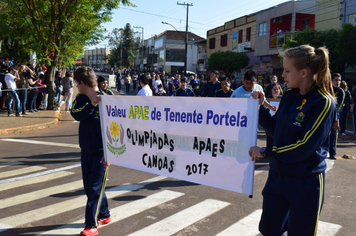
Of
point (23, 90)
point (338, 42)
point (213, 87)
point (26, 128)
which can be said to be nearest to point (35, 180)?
point (213, 87)

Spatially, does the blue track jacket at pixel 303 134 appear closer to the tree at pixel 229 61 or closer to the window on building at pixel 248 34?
the tree at pixel 229 61

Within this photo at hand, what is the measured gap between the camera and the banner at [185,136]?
3248 millimetres

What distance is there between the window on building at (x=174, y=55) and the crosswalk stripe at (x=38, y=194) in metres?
75.7

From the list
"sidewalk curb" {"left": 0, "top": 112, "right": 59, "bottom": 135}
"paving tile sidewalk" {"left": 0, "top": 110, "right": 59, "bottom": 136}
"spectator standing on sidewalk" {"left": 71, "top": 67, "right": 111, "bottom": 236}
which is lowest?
"sidewalk curb" {"left": 0, "top": 112, "right": 59, "bottom": 135}

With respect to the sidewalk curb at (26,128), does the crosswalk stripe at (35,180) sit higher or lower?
lower

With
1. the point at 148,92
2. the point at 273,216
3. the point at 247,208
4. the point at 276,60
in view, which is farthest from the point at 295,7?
the point at 273,216

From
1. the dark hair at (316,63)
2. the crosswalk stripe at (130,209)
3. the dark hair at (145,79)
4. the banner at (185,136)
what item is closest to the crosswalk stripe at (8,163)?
the dark hair at (145,79)

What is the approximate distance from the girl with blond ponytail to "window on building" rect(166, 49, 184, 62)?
259 ft

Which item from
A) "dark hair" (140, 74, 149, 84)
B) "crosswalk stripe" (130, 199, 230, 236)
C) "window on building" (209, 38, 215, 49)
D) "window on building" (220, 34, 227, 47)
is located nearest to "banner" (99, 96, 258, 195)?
"crosswalk stripe" (130, 199, 230, 236)

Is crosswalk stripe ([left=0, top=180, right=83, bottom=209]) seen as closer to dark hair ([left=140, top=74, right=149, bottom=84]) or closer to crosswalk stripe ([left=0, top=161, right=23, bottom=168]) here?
crosswalk stripe ([left=0, top=161, right=23, bottom=168])

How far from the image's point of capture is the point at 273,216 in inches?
111

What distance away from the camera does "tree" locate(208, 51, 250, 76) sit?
41.0 metres

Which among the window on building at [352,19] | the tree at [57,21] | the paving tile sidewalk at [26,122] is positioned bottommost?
the paving tile sidewalk at [26,122]

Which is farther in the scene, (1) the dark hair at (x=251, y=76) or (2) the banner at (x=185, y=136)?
(1) the dark hair at (x=251, y=76)
